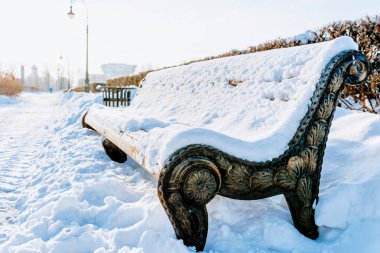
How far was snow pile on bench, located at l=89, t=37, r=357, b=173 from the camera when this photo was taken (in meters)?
1.83

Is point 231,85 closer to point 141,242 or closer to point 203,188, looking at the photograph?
point 203,188

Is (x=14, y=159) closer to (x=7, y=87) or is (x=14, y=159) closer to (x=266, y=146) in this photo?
(x=266, y=146)

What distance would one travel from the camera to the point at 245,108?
2322mm

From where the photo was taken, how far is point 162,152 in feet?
5.76

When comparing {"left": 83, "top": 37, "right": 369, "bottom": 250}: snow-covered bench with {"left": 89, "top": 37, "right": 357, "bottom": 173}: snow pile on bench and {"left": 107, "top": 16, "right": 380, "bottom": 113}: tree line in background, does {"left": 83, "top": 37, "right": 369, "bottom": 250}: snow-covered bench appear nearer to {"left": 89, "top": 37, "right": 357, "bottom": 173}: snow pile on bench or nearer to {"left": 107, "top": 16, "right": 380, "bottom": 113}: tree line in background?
{"left": 89, "top": 37, "right": 357, "bottom": 173}: snow pile on bench

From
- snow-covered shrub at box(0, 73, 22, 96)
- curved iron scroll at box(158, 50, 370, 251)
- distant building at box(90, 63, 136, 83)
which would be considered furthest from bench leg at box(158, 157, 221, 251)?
distant building at box(90, 63, 136, 83)

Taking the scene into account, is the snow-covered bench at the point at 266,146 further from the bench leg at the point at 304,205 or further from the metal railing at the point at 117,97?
the metal railing at the point at 117,97

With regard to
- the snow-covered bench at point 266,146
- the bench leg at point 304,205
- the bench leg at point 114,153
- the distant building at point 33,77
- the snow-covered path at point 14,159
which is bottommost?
the distant building at point 33,77

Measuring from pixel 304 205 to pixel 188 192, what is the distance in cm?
72

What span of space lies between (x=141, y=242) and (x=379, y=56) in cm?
400

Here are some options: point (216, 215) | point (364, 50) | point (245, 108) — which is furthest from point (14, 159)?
point (364, 50)

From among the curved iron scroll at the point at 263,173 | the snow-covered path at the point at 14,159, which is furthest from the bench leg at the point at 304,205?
the snow-covered path at the point at 14,159

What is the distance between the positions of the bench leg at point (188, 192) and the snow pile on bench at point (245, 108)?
0.10 m

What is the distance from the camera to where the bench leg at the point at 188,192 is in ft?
5.62
